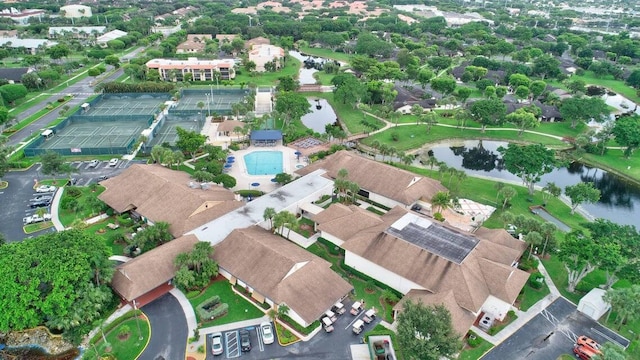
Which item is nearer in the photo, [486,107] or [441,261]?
[441,261]

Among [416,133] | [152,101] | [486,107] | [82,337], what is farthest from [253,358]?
[152,101]

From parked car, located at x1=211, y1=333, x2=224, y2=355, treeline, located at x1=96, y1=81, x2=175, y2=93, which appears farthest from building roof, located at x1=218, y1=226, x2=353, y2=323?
treeline, located at x1=96, y1=81, x2=175, y2=93

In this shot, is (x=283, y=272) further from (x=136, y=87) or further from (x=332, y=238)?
(x=136, y=87)

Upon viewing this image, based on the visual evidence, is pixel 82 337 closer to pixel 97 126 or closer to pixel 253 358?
pixel 253 358

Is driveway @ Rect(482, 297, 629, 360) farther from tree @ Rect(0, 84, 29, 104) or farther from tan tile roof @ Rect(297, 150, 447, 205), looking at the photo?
tree @ Rect(0, 84, 29, 104)

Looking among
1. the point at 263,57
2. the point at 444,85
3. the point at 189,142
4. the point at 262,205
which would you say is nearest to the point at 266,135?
the point at 189,142

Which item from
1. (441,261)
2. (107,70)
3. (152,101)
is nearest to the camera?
(441,261)
